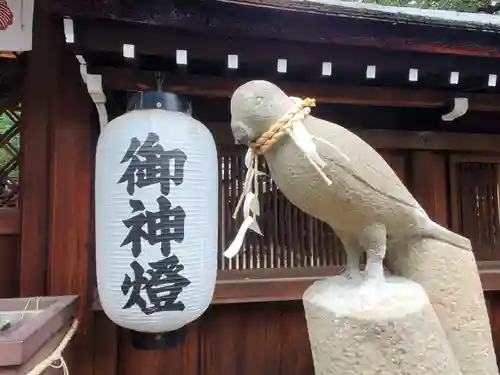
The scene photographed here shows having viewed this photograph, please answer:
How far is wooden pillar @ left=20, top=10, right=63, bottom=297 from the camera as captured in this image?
2.76 meters

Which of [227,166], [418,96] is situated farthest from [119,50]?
[418,96]

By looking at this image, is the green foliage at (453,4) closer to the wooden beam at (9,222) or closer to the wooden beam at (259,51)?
the wooden beam at (259,51)

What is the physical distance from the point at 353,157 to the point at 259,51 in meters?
1.17

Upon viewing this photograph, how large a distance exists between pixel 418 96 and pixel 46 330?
2.83 m

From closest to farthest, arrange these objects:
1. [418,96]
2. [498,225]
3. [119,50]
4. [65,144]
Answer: [119,50] → [65,144] → [418,96] → [498,225]

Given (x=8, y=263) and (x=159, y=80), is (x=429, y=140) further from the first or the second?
(x=8, y=263)

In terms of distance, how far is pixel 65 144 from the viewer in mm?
2830

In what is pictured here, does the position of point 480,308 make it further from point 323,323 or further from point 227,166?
point 227,166

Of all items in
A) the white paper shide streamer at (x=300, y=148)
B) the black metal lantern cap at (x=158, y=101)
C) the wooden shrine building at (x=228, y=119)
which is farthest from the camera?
the wooden shrine building at (x=228, y=119)

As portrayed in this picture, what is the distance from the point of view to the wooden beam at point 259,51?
226 centimetres

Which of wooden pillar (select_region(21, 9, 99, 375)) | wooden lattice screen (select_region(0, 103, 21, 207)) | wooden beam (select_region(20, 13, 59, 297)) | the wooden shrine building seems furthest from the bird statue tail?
wooden lattice screen (select_region(0, 103, 21, 207))

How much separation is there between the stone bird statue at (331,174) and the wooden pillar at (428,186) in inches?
69.1

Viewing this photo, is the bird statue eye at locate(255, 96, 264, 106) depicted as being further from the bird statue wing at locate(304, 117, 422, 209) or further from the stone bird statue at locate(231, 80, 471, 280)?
the bird statue wing at locate(304, 117, 422, 209)

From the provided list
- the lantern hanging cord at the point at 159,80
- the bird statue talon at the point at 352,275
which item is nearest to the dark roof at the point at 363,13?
the lantern hanging cord at the point at 159,80
